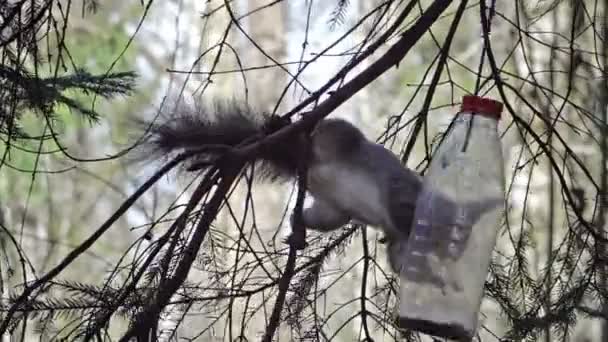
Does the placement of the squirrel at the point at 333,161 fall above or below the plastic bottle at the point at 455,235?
above

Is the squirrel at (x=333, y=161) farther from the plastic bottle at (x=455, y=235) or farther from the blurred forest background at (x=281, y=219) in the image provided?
the plastic bottle at (x=455, y=235)

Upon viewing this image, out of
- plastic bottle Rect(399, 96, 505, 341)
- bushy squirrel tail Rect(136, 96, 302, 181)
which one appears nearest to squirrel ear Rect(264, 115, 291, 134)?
bushy squirrel tail Rect(136, 96, 302, 181)

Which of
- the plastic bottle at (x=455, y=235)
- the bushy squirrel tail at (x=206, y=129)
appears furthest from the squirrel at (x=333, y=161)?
the plastic bottle at (x=455, y=235)

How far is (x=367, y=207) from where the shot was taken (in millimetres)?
1312

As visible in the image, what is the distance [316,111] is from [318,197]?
1.09 ft

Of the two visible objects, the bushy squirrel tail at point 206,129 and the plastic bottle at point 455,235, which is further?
the bushy squirrel tail at point 206,129

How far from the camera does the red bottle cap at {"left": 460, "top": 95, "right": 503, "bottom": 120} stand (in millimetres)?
889

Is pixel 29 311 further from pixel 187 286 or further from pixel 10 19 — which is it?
pixel 10 19

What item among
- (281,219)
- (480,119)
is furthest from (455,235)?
(281,219)

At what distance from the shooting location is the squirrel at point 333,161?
1.20 meters

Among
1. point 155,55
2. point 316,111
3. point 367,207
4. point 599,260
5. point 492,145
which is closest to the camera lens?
point 492,145

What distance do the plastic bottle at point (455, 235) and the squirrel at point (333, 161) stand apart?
24cm

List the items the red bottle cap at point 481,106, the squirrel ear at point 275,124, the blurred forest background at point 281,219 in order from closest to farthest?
the red bottle cap at point 481,106 < the blurred forest background at point 281,219 < the squirrel ear at point 275,124

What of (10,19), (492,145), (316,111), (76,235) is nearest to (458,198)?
(492,145)
